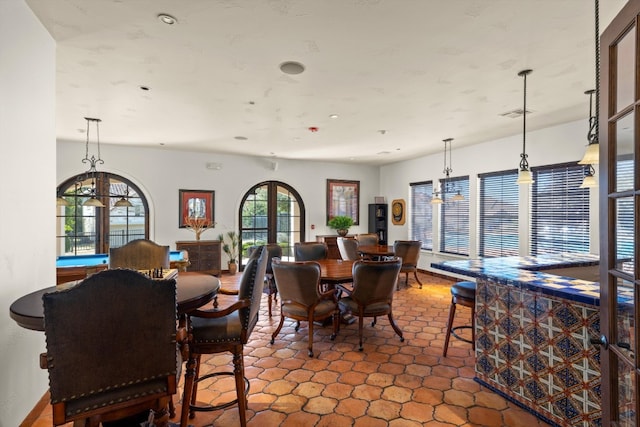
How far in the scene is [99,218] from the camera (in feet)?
20.5

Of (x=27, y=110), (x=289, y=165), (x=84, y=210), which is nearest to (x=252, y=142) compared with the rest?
(x=289, y=165)

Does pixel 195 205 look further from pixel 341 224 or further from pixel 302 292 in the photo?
pixel 302 292

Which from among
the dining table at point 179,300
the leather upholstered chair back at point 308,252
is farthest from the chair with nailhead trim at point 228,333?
the leather upholstered chair back at point 308,252

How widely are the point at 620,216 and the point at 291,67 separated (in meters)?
2.54

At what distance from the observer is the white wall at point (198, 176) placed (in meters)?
6.27

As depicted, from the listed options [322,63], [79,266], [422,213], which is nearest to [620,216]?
[322,63]

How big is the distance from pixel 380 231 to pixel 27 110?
7.51 m

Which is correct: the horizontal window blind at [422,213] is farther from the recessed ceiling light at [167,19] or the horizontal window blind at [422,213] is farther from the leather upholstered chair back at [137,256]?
the recessed ceiling light at [167,19]

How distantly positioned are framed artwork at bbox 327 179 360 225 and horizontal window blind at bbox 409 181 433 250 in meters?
1.51

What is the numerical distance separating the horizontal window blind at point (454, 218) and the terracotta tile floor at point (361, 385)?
3.17m

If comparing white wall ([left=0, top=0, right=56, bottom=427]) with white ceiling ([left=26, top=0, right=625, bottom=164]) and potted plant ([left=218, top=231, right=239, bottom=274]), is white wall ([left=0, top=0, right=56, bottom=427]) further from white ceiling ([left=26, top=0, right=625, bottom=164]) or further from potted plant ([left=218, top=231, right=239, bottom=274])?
potted plant ([left=218, top=231, right=239, bottom=274])

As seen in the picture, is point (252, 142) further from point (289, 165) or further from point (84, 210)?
point (84, 210)

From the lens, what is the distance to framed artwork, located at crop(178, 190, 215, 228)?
680cm

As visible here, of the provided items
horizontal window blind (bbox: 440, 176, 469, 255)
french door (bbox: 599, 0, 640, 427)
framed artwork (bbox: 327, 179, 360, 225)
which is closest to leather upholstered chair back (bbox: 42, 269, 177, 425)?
french door (bbox: 599, 0, 640, 427)
